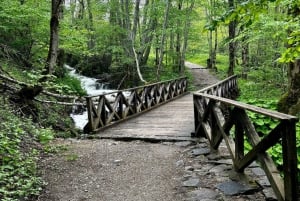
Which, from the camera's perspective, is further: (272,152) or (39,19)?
(39,19)

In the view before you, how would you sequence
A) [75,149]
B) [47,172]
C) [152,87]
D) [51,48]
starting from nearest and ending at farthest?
1. [47,172]
2. [75,149]
3. [51,48]
4. [152,87]

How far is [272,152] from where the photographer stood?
20.7 feet

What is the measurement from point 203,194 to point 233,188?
0.36 metres

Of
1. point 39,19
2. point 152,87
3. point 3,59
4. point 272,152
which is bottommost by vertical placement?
point 272,152

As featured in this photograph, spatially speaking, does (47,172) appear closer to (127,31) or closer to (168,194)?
(168,194)

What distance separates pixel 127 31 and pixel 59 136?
10.00 meters

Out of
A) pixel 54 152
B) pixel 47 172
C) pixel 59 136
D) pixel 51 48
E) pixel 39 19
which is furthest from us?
pixel 39 19

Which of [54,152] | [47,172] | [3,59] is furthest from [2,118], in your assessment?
[3,59]

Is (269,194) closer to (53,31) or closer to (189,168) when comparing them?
(189,168)

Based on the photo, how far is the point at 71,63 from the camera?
20.9 m

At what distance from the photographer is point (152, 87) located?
12.1 metres

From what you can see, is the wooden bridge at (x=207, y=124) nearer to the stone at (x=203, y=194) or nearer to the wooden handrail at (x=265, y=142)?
the wooden handrail at (x=265, y=142)

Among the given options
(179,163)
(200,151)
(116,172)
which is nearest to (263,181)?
(179,163)

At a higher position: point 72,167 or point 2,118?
point 2,118
